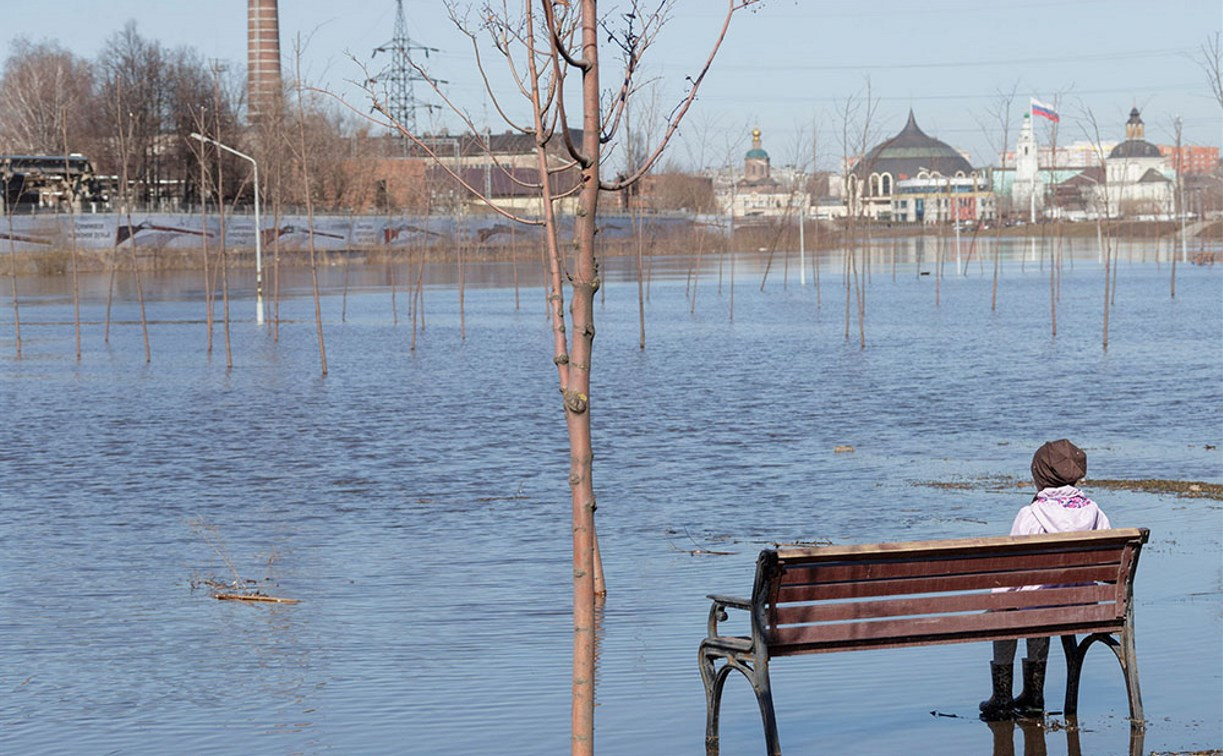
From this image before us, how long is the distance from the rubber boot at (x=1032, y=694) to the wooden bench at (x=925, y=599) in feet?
0.98

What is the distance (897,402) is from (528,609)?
12775 mm

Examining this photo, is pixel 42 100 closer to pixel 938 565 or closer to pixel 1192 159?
pixel 1192 159

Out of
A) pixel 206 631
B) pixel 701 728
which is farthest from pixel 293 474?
pixel 701 728

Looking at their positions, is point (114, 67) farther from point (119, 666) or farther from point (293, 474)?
point (119, 666)

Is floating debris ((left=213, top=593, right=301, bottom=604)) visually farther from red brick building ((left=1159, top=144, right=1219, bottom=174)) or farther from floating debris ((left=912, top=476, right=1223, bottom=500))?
red brick building ((left=1159, top=144, right=1219, bottom=174))

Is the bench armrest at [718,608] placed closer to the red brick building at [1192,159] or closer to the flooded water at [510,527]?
the flooded water at [510,527]

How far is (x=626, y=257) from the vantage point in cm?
9750

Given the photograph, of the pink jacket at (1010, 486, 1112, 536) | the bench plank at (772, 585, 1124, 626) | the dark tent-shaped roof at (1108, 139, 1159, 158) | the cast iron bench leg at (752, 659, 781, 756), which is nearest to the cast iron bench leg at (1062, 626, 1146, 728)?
the bench plank at (772, 585, 1124, 626)

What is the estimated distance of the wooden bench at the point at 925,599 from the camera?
5.31 m

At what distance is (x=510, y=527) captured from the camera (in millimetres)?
11531

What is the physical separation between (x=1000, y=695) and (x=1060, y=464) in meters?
0.86

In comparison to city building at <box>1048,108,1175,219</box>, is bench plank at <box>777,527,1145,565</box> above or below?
below

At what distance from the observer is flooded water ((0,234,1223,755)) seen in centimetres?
636

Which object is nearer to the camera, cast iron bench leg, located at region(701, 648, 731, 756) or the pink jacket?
cast iron bench leg, located at region(701, 648, 731, 756)
